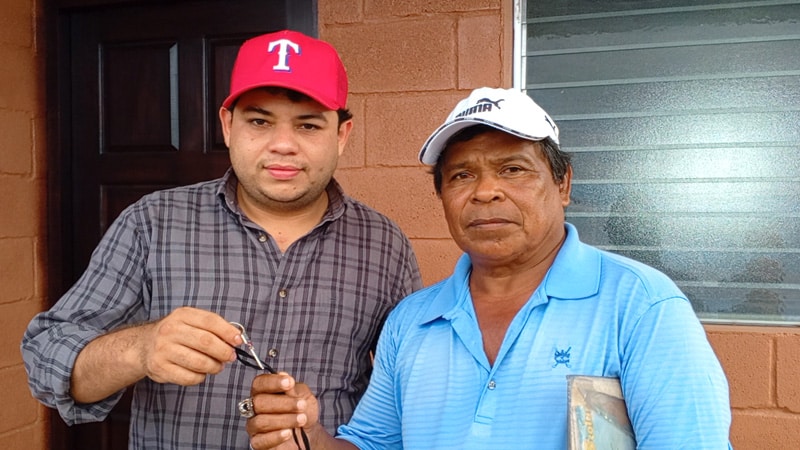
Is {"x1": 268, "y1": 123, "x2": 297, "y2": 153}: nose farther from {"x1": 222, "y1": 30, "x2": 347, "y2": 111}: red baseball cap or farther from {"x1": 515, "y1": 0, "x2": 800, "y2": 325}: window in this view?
{"x1": 515, "y1": 0, "x2": 800, "y2": 325}: window

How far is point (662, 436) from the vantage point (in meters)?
1.19

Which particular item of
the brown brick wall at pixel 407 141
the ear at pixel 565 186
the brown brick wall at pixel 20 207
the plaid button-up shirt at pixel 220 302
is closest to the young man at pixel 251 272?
the plaid button-up shirt at pixel 220 302

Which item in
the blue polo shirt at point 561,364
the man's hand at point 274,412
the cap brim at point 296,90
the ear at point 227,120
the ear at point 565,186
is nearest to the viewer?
the blue polo shirt at point 561,364

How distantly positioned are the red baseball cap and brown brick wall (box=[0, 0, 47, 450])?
1.65 meters

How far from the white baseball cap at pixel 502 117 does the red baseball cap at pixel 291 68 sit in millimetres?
435

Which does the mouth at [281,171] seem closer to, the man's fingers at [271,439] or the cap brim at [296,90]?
the cap brim at [296,90]

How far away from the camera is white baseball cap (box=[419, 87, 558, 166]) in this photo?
1434 mm

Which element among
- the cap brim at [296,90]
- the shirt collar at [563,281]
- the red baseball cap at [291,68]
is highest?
the red baseball cap at [291,68]

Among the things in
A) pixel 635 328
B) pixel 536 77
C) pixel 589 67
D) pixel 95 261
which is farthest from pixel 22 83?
pixel 635 328

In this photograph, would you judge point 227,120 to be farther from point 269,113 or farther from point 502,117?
point 502,117

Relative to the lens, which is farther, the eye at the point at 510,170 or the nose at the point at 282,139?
the nose at the point at 282,139

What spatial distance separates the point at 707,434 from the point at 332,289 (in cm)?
103

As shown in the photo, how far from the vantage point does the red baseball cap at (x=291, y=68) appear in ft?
5.90

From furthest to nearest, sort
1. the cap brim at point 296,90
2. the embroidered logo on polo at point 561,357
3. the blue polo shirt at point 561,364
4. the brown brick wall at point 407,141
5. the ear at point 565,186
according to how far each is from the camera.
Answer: the brown brick wall at point 407,141, the cap brim at point 296,90, the ear at point 565,186, the embroidered logo on polo at point 561,357, the blue polo shirt at point 561,364
